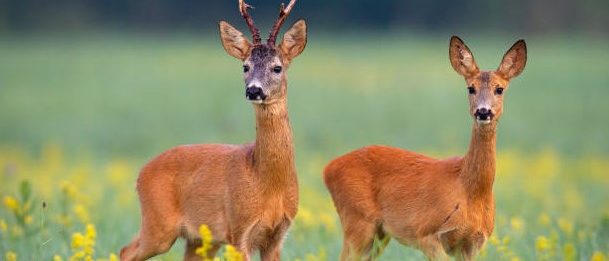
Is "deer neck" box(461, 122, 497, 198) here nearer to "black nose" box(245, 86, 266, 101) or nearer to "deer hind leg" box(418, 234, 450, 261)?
"deer hind leg" box(418, 234, 450, 261)

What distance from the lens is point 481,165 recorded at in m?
8.85

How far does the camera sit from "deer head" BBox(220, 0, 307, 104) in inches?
341

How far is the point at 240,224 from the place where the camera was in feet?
28.3

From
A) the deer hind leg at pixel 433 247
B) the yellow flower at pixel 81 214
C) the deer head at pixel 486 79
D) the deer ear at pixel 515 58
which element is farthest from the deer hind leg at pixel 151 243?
the deer ear at pixel 515 58

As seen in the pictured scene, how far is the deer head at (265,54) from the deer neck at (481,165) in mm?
1339

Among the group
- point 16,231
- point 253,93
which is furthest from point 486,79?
point 16,231

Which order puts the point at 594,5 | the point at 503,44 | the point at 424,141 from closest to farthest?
the point at 424,141, the point at 503,44, the point at 594,5

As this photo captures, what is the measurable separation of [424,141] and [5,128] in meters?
8.16

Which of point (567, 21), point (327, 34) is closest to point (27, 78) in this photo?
point (327, 34)

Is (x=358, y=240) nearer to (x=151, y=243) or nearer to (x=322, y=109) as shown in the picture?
(x=151, y=243)

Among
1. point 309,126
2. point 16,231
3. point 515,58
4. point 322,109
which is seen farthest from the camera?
point 322,109

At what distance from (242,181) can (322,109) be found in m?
18.6

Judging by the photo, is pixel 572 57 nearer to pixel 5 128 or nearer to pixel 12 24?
pixel 5 128

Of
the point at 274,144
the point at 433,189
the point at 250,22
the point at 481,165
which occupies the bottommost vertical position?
the point at 433,189
